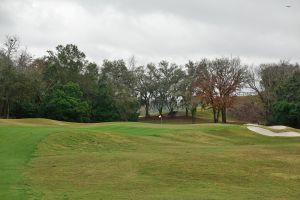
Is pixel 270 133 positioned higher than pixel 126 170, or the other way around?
pixel 270 133

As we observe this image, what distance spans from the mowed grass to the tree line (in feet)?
130

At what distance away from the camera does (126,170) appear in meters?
Result: 19.5

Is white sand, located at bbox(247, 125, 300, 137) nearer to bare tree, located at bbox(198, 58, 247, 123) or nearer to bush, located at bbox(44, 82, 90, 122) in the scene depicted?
bush, located at bbox(44, 82, 90, 122)

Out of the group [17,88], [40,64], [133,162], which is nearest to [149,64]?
[40,64]

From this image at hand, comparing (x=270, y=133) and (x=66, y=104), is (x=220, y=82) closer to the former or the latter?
(x=66, y=104)

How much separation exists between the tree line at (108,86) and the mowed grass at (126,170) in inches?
1557

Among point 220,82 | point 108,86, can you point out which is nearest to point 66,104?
point 108,86

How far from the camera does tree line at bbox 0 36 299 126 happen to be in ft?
229

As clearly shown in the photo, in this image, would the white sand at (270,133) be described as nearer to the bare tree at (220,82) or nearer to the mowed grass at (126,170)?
the mowed grass at (126,170)

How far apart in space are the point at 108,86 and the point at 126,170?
6366cm

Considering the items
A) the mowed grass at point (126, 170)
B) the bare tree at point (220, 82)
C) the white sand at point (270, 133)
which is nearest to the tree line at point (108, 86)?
the bare tree at point (220, 82)

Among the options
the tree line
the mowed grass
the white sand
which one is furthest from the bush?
the mowed grass

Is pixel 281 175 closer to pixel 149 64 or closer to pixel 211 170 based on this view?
pixel 211 170

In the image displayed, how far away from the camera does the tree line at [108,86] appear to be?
69838 mm
